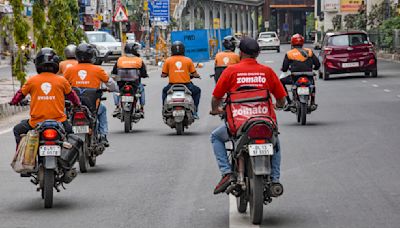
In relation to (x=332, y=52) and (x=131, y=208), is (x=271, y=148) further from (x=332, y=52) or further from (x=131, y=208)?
(x=332, y=52)

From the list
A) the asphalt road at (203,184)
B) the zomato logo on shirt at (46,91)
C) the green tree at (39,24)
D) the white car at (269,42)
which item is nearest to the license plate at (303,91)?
the asphalt road at (203,184)

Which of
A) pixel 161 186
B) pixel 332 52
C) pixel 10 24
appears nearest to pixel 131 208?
pixel 161 186

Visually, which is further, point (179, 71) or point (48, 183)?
point (179, 71)

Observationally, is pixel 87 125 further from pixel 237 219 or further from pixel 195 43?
pixel 195 43

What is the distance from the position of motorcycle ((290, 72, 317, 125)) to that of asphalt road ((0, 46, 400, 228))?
28cm

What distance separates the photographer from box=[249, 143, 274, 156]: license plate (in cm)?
873

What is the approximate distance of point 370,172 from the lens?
1239 centimetres

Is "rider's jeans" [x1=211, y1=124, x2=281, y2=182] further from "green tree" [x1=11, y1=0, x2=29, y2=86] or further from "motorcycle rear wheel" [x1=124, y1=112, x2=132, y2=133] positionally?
"green tree" [x1=11, y1=0, x2=29, y2=86]

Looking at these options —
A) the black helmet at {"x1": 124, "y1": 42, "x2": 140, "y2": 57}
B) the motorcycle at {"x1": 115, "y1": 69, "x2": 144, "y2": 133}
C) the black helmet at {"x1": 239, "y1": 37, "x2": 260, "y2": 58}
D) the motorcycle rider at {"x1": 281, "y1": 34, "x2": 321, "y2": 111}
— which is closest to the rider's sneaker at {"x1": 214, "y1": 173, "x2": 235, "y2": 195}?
the black helmet at {"x1": 239, "y1": 37, "x2": 260, "y2": 58}

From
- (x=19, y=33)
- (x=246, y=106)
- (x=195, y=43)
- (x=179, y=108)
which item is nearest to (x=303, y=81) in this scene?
(x=179, y=108)

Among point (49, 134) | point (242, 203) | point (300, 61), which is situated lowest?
point (242, 203)

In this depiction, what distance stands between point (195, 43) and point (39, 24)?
2840cm

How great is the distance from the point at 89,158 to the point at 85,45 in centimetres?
145

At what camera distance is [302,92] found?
19.1 metres
